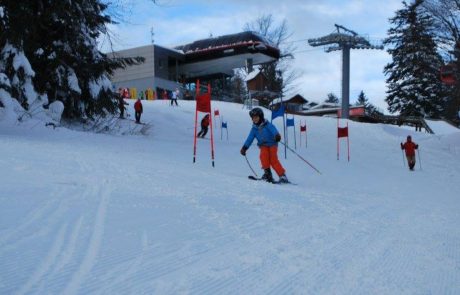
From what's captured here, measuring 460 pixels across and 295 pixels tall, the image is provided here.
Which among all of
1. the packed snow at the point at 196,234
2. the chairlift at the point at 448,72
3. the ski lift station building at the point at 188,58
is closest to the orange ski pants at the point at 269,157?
the packed snow at the point at 196,234

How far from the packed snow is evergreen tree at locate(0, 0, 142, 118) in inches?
202

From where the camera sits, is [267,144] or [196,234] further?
[267,144]

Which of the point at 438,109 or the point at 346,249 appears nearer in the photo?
the point at 346,249

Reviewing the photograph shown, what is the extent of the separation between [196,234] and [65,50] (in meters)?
12.8

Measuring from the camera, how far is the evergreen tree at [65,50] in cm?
1364

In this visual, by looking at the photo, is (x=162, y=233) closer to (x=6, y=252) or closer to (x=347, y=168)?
(x=6, y=252)

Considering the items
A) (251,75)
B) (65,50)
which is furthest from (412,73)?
(65,50)

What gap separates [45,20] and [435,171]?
1356 cm

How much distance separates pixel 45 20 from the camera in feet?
48.6

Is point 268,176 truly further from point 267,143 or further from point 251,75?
point 251,75

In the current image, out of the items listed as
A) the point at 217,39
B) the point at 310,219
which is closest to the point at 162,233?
the point at 310,219

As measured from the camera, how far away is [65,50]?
1561cm

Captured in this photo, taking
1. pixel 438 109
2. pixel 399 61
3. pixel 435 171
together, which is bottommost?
pixel 435 171

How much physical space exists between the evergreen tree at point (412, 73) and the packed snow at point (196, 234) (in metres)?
45.8
